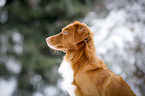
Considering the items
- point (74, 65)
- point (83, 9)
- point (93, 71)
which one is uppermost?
point (83, 9)

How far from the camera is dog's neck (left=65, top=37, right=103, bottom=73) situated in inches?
97.4

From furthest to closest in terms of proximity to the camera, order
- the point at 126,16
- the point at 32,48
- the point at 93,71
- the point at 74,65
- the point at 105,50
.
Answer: the point at 32,48 → the point at 105,50 → the point at 126,16 → the point at 74,65 → the point at 93,71

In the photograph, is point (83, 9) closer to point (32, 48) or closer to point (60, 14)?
point (60, 14)

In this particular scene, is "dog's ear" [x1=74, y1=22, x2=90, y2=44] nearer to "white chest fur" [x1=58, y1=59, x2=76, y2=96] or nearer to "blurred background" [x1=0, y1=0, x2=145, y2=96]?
"white chest fur" [x1=58, y1=59, x2=76, y2=96]

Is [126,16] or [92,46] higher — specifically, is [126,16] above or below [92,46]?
above


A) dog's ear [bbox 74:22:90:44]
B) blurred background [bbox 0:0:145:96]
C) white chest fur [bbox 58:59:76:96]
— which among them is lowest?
white chest fur [bbox 58:59:76:96]

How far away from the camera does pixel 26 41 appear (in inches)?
311

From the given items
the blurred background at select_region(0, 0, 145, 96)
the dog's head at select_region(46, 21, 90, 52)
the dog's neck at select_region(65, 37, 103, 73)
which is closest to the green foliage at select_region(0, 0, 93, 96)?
the blurred background at select_region(0, 0, 145, 96)

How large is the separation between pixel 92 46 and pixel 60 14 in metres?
5.87

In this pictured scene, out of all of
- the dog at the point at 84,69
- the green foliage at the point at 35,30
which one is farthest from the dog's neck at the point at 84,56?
the green foliage at the point at 35,30

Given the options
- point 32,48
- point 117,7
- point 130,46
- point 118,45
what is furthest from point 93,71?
point 32,48

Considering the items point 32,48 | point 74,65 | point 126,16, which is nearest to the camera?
point 74,65

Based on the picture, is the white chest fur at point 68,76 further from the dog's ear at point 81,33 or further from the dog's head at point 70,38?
the dog's ear at point 81,33

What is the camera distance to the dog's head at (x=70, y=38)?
255cm
